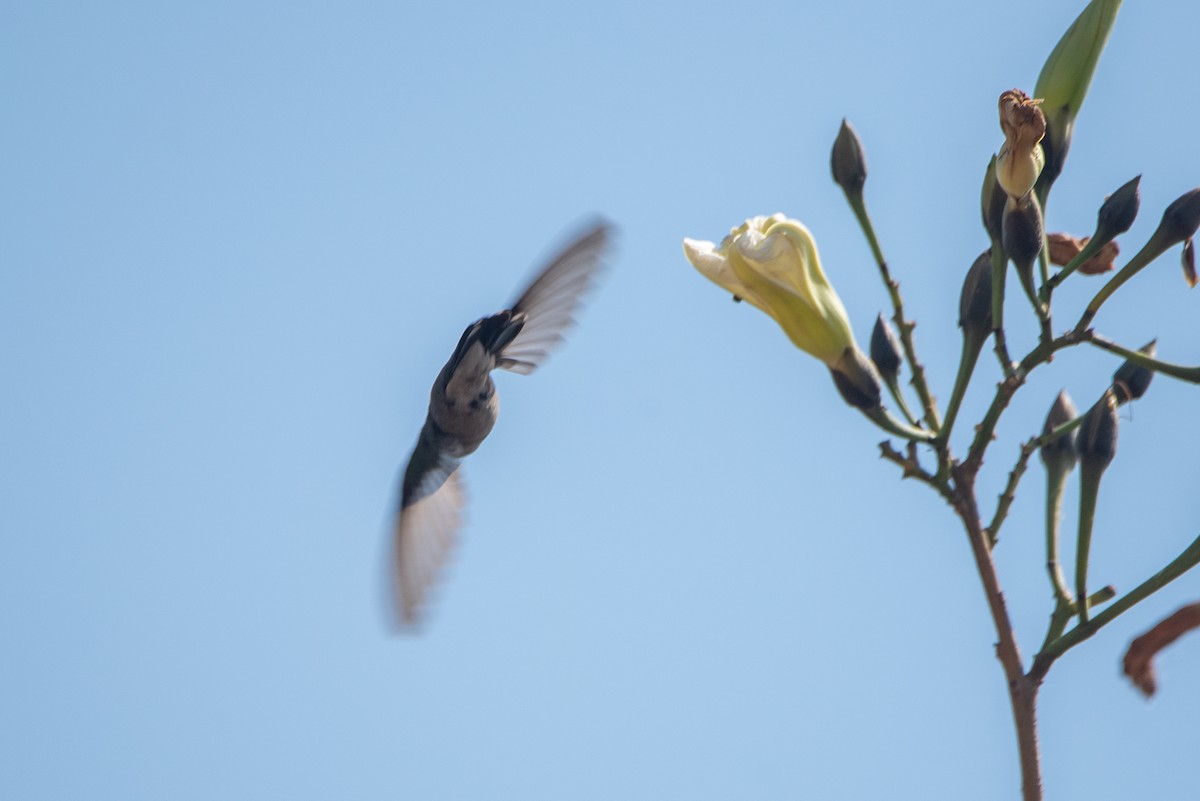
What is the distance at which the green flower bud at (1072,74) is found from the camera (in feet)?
12.7

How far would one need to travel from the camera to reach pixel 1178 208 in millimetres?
3781

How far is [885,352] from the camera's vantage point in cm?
382

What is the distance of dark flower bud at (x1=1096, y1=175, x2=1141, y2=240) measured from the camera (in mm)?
3736

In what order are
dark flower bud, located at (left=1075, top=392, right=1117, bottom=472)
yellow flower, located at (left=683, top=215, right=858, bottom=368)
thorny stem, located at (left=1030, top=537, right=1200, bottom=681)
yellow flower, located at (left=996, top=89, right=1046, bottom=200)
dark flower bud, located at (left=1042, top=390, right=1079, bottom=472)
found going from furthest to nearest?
dark flower bud, located at (left=1042, top=390, right=1079, bottom=472) < yellow flower, located at (left=683, top=215, right=858, bottom=368) < dark flower bud, located at (left=1075, top=392, right=1117, bottom=472) < yellow flower, located at (left=996, top=89, right=1046, bottom=200) < thorny stem, located at (left=1030, top=537, right=1200, bottom=681)

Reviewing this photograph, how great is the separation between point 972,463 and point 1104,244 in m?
0.87

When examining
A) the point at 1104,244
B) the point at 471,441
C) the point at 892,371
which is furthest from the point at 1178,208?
the point at 471,441

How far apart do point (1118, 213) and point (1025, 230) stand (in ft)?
1.05

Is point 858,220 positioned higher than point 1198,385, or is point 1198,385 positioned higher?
point 858,220

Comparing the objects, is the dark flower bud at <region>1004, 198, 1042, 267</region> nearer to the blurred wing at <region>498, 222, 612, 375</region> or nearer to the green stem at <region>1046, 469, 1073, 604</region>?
the green stem at <region>1046, 469, 1073, 604</region>

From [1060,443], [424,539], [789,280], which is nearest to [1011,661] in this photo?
[1060,443]

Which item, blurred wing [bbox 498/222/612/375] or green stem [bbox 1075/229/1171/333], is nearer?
green stem [bbox 1075/229/1171/333]

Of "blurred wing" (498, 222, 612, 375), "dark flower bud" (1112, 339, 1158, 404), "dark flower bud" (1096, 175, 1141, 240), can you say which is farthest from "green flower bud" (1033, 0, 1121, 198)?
"blurred wing" (498, 222, 612, 375)

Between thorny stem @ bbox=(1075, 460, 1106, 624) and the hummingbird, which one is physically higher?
the hummingbird

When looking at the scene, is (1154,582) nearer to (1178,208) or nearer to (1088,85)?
(1178,208)
